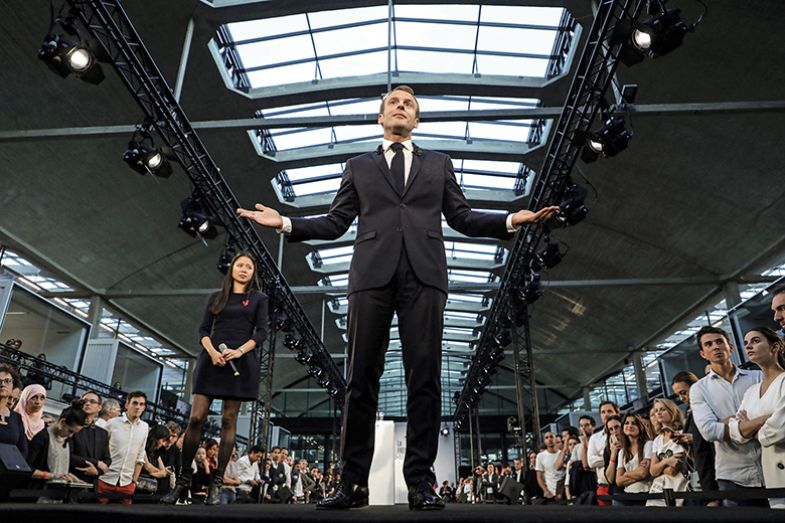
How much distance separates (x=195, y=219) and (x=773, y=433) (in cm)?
763

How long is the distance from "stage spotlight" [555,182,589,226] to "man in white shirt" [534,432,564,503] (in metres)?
3.22

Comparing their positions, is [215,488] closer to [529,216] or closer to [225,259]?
[529,216]

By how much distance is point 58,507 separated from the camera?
1.69m

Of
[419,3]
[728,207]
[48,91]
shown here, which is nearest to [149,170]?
[48,91]

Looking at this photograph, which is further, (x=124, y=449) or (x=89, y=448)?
(x=124, y=449)

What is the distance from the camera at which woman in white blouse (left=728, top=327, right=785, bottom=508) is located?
2713 mm

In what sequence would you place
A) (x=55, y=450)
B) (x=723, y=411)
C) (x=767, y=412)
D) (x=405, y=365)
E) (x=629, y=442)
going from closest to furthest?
(x=405, y=365), (x=767, y=412), (x=723, y=411), (x=55, y=450), (x=629, y=442)

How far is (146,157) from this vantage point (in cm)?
712

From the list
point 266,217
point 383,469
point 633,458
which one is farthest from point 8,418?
point 633,458

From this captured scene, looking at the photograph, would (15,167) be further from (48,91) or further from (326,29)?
(326,29)

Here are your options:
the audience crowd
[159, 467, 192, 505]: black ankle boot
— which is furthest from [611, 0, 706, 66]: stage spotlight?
[159, 467, 192, 505]: black ankle boot

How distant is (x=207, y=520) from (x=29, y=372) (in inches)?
445

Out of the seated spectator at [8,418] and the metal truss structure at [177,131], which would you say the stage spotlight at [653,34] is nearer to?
the metal truss structure at [177,131]

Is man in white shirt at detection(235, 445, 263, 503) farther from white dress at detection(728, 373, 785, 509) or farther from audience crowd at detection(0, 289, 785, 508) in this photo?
white dress at detection(728, 373, 785, 509)
